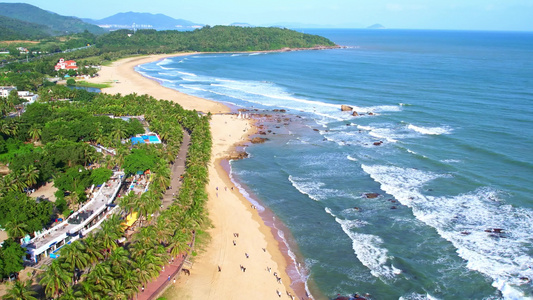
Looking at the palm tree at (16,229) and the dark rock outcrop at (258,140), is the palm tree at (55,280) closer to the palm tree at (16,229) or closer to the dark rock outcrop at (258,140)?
the palm tree at (16,229)

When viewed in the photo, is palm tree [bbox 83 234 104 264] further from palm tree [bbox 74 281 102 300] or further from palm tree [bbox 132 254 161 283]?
palm tree [bbox 74 281 102 300]

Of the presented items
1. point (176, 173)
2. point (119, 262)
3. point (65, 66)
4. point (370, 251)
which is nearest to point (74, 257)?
point (119, 262)

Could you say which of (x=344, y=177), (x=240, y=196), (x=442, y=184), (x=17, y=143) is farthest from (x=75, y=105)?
(x=442, y=184)

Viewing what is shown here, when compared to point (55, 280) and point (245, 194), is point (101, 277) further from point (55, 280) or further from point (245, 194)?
point (245, 194)

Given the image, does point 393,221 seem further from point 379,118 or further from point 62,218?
point 379,118

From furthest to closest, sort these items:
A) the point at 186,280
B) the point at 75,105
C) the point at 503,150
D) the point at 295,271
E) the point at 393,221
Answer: the point at 75,105, the point at 503,150, the point at 393,221, the point at 295,271, the point at 186,280

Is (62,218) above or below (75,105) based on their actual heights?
below

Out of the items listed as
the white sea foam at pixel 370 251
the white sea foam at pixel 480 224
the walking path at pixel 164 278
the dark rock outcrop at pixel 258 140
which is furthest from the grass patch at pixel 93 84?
the white sea foam at pixel 370 251
